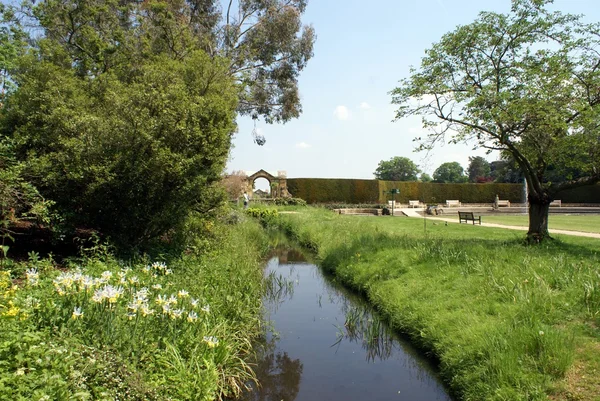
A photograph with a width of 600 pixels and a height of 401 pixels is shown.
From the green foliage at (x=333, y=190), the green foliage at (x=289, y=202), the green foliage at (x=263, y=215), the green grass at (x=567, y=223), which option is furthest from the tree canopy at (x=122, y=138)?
the green foliage at (x=333, y=190)

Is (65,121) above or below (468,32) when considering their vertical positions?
below

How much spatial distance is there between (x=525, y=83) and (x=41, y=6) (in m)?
13.3

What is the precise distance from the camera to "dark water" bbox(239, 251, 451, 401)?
463 centimetres

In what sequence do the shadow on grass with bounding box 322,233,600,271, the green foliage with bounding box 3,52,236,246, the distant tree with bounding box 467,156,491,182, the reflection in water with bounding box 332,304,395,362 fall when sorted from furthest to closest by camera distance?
the distant tree with bounding box 467,156,491,182 < the shadow on grass with bounding box 322,233,600,271 < the green foliage with bounding box 3,52,236,246 < the reflection in water with bounding box 332,304,395,362

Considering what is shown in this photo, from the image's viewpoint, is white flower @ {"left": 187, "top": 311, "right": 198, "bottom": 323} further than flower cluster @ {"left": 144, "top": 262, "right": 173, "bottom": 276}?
Result: No

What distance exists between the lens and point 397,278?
25.6ft

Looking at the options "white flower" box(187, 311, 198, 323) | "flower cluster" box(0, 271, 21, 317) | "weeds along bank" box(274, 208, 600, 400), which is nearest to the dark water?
"weeds along bank" box(274, 208, 600, 400)

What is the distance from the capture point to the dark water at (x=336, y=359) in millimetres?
4629

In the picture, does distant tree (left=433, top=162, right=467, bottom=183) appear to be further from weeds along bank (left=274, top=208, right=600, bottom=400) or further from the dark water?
the dark water

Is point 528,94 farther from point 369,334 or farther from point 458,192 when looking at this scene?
point 458,192

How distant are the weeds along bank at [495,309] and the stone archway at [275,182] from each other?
24523 millimetres

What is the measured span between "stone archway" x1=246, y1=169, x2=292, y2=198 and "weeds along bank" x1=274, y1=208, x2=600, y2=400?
80.5ft

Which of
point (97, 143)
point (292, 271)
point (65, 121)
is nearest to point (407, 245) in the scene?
point (292, 271)

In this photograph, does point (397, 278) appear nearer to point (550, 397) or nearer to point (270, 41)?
point (550, 397)
